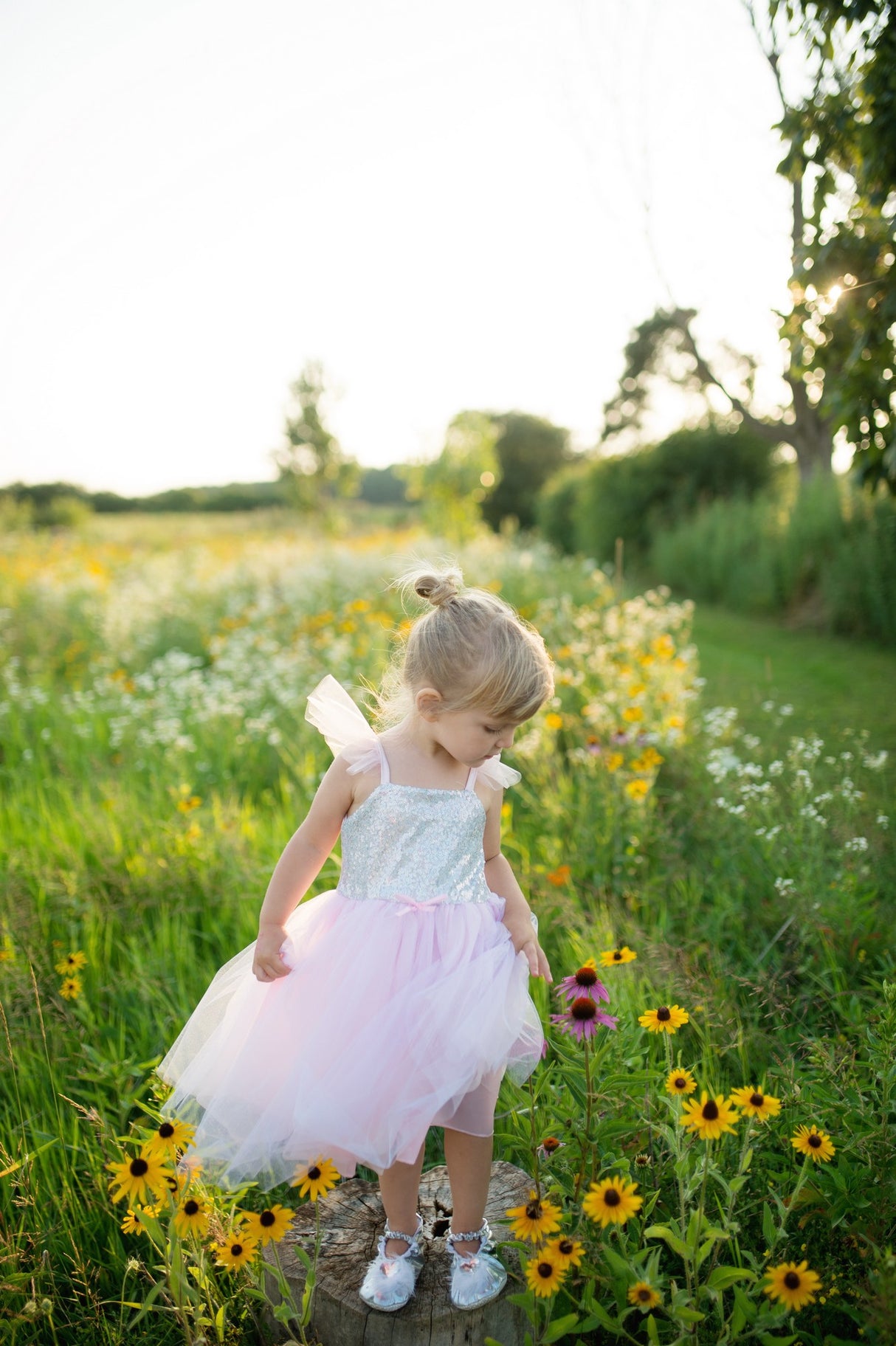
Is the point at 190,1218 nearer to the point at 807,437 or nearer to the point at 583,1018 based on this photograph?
the point at 583,1018

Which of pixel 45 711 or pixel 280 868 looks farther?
pixel 45 711

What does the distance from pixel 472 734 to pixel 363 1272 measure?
3.51 ft

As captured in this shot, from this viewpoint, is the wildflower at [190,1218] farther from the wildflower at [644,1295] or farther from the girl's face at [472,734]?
the girl's face at [472,734]

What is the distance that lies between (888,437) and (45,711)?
16.5 feet

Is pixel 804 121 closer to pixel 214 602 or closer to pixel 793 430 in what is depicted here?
pixel 214 602

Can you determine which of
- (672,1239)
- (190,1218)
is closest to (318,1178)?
(190,1218)

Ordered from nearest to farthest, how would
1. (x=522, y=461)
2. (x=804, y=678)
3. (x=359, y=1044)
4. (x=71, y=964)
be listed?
(x=359, y=1044), (x=71, y=964), (x=804, y=678), (x=522, y=461)

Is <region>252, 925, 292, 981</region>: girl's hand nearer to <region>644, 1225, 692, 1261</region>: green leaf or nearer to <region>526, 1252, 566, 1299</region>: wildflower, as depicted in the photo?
<region>526, 1252, 566, 1299</region>: wildflower

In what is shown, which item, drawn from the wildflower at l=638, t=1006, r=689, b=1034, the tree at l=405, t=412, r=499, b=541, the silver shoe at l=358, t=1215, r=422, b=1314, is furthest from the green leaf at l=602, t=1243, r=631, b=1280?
the tree at l=405, t=412, r=499, b=541

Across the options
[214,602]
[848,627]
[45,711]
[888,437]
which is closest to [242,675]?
[45,711]

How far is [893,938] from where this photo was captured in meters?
2.58

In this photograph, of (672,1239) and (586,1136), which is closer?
(672,1239)

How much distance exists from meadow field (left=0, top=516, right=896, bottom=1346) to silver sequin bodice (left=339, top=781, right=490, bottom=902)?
0.75 feet

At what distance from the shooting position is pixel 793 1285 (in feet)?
4.15
